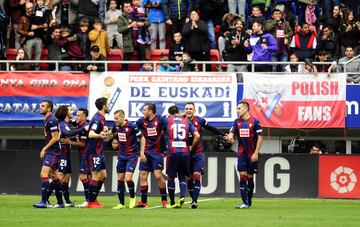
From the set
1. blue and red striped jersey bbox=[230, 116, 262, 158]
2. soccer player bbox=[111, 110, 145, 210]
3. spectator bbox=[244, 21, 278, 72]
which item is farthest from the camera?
spectator bbox=[244, 21, 278, 72]

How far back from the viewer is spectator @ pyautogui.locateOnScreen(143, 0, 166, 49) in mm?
31828

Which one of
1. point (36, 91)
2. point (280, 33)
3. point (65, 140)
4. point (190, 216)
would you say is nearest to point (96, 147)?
A: point (65, 140)

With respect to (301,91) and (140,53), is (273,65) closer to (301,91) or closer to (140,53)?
(301,91)

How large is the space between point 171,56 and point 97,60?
2250mm

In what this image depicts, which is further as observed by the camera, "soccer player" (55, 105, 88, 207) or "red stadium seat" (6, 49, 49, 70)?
"red stadium seat" (6, 49, 49, 70)

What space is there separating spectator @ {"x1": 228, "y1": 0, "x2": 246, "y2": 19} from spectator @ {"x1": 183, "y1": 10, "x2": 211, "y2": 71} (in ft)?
6.79

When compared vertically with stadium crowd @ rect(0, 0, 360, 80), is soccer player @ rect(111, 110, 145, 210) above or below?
below

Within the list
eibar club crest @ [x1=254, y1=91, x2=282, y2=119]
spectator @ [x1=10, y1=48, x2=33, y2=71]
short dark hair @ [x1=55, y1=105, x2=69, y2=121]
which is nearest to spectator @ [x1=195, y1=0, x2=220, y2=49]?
eibar club crest @ [x1=254, y1=91, x2=282, y2=119]

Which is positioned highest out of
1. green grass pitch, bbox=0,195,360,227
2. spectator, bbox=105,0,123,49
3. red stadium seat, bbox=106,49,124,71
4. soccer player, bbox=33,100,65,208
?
spectator, bbox=105,0,123,49

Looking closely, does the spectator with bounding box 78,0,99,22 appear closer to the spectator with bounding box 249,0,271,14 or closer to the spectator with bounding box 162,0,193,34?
the spectator with bounding box 162,0,193,34

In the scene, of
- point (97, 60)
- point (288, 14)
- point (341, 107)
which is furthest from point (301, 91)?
point (97, 60)

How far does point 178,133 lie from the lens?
22469mm

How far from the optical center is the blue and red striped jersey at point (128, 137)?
2295 cm

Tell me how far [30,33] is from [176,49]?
170 inches
